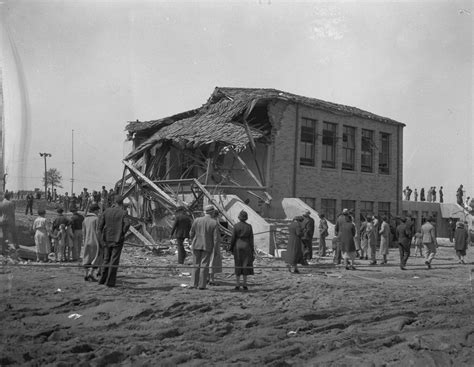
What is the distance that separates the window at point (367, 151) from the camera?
2803 cm

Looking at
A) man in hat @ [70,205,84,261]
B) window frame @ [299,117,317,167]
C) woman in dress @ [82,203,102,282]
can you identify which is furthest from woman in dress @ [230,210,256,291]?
window frame @ [299,117,317,167]

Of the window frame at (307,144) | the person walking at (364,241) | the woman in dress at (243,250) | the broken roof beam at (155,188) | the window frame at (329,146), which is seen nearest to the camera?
the woman in dress at (243,250)

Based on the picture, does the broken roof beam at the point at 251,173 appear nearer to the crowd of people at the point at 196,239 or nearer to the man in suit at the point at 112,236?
the crowd of people at the point at 196,239

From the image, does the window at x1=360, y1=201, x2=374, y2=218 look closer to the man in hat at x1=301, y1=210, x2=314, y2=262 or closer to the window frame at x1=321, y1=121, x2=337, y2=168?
the window frame at x1=321, y1=121, x2=337, y2=168

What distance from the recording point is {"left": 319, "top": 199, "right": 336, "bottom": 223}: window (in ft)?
85.1

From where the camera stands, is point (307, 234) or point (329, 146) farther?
point (329, 146)

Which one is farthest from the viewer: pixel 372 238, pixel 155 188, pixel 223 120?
pixel 223 120

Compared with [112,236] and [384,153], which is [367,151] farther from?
[112,236]

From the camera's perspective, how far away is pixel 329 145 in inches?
1046

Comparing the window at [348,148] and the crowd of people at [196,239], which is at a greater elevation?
the window at [348,148]

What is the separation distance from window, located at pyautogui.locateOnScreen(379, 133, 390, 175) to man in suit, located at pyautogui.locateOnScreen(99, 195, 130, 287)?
2130 cm

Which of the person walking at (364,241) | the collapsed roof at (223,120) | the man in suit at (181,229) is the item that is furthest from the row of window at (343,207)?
the man in suit at (181,229)

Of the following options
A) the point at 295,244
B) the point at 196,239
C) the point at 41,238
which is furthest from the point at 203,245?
the point at 41,238

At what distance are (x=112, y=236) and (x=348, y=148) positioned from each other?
62.6ft
